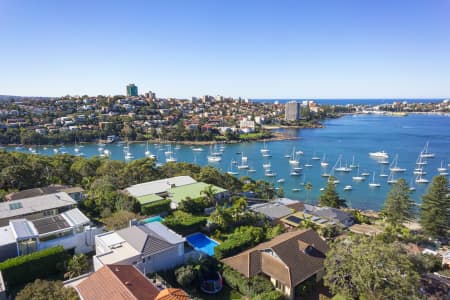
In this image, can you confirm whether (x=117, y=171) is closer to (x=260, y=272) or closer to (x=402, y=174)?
(x=260, y=272)

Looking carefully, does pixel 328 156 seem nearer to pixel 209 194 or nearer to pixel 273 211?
pixel 273 211

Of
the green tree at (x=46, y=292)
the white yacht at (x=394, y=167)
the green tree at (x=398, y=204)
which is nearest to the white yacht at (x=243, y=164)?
the white yacht at (x=394, y=167)

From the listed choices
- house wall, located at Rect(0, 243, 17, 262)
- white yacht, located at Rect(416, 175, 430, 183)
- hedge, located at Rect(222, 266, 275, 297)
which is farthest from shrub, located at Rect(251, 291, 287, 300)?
white yacht, located at Rect(416, 175, 430, 183)

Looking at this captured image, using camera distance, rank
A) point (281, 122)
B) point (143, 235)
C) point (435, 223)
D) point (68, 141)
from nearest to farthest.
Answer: point (143, 235) → point (435, 223) → point (68, 141) → point (281, 122)

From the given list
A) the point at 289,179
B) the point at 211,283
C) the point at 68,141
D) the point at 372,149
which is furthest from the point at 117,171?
the point at 372,149

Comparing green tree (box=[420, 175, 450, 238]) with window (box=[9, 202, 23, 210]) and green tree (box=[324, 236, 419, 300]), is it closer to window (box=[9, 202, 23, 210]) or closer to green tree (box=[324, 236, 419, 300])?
green tree (box=[324, 236, 419, 300])

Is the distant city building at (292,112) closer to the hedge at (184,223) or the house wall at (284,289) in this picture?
the hedge at (184,223)
